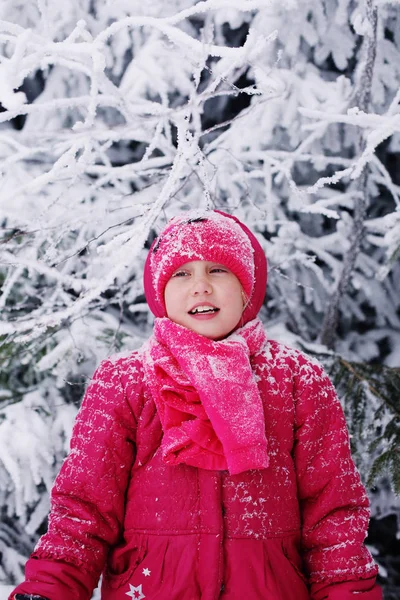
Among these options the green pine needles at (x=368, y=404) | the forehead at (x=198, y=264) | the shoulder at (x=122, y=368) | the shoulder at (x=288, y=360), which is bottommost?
the green pine needles at (x=368, y=404)

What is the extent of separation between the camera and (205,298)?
2197mm

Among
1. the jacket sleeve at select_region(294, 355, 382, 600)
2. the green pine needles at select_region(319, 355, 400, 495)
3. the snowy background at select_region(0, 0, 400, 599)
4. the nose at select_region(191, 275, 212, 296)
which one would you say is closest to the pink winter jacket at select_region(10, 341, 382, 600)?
the jacket sleeve at select_region(294, 355, 382, 600)

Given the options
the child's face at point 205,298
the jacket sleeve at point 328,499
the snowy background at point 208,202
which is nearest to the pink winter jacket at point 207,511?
the jacket sleeve at point 328,499

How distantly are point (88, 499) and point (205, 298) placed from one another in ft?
2.63

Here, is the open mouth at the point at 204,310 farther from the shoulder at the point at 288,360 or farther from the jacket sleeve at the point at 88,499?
the jacket sleeve at the point at 88,499

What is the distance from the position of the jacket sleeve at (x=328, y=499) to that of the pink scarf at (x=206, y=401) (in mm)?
220

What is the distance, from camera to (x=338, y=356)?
3.15m

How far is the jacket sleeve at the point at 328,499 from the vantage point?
2.00m

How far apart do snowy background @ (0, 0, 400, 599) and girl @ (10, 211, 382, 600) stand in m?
0.36

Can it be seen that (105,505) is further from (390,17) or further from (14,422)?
(390,17)

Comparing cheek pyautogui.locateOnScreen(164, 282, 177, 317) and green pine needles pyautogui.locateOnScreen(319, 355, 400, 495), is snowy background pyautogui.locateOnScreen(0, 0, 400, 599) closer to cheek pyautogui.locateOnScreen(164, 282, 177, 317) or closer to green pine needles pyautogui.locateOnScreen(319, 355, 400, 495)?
green pine needles pyautogui.locateOnScreen(319, 355, 400, 495)

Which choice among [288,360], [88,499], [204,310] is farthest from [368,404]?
[88,499]

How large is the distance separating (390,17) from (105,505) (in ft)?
10.6

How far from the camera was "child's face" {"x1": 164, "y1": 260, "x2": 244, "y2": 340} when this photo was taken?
2.20 m
